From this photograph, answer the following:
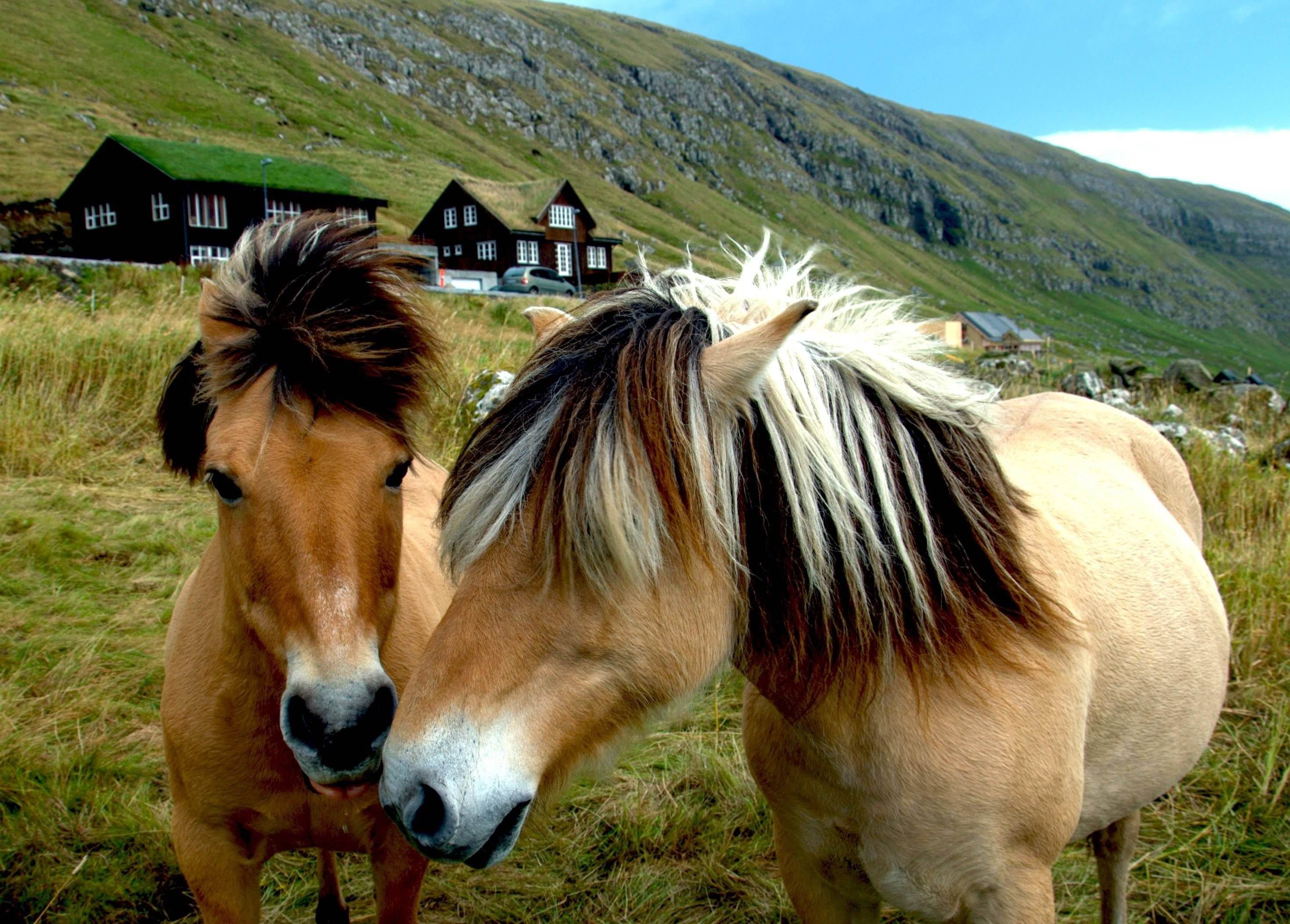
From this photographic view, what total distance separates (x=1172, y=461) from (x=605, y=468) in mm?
2993

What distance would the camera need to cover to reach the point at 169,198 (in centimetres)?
3628

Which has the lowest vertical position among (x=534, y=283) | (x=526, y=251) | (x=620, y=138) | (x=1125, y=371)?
(x=1125, y=371)

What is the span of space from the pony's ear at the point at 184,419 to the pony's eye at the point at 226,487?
0.46m

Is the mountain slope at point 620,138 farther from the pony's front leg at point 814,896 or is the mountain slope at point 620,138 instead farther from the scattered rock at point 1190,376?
the pony's front leg at point 814,896

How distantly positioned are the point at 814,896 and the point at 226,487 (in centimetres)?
185

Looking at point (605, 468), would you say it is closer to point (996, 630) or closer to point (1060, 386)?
point (996, 630)

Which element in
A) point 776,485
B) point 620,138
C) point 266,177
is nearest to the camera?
point 776,485

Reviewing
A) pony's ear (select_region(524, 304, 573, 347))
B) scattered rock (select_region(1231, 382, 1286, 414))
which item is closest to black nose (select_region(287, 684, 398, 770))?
pony's ear (select_region(524, 304, 573, 347))

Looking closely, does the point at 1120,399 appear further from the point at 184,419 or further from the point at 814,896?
the point at 184,419

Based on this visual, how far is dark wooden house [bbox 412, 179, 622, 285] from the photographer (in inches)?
1976

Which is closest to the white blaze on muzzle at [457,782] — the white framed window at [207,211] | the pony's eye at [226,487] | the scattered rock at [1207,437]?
the pony's eye at [226,487]

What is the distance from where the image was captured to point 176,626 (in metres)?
2.57

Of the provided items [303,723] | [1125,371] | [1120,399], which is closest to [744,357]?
[303,723]

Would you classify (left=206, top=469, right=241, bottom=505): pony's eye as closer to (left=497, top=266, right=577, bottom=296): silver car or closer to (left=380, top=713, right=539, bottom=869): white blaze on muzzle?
(left=380, top=713, right=539, bottom=869): white blaze on muzzle
